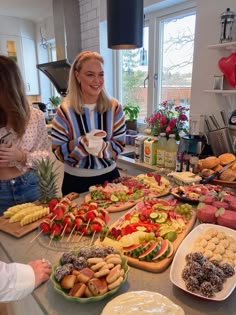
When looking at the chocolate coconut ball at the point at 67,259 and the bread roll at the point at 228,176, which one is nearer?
the chocolate coconut ball at the point at 67,259

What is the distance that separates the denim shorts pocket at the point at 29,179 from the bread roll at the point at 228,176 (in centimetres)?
100

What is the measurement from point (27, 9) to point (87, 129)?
3075 millimetres

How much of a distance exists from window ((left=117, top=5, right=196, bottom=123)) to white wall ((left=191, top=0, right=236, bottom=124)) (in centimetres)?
37

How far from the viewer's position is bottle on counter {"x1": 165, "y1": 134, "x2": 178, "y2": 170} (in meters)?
1.80

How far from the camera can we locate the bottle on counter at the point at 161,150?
1856 mm

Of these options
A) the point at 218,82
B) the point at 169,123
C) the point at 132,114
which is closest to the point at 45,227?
the point at 169,123

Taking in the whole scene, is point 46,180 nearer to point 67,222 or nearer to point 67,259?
point 67,222

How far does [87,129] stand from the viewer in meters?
1.49

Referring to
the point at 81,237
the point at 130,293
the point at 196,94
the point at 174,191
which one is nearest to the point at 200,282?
the point at 130,293

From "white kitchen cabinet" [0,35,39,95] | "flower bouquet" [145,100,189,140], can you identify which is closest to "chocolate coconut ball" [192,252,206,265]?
"flower bouquet" [145,100,189,140]

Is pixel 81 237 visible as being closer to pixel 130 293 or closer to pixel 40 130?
pixel 130 293

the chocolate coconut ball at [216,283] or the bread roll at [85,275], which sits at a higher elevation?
the bread roll at [85,275]

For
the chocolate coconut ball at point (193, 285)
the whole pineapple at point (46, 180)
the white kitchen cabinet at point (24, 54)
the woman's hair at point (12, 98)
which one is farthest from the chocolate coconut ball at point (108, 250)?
the white kitchen cabinet at point (24, 54)

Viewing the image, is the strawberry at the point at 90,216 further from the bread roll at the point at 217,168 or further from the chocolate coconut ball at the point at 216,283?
the bread roll at the point at 217,168
